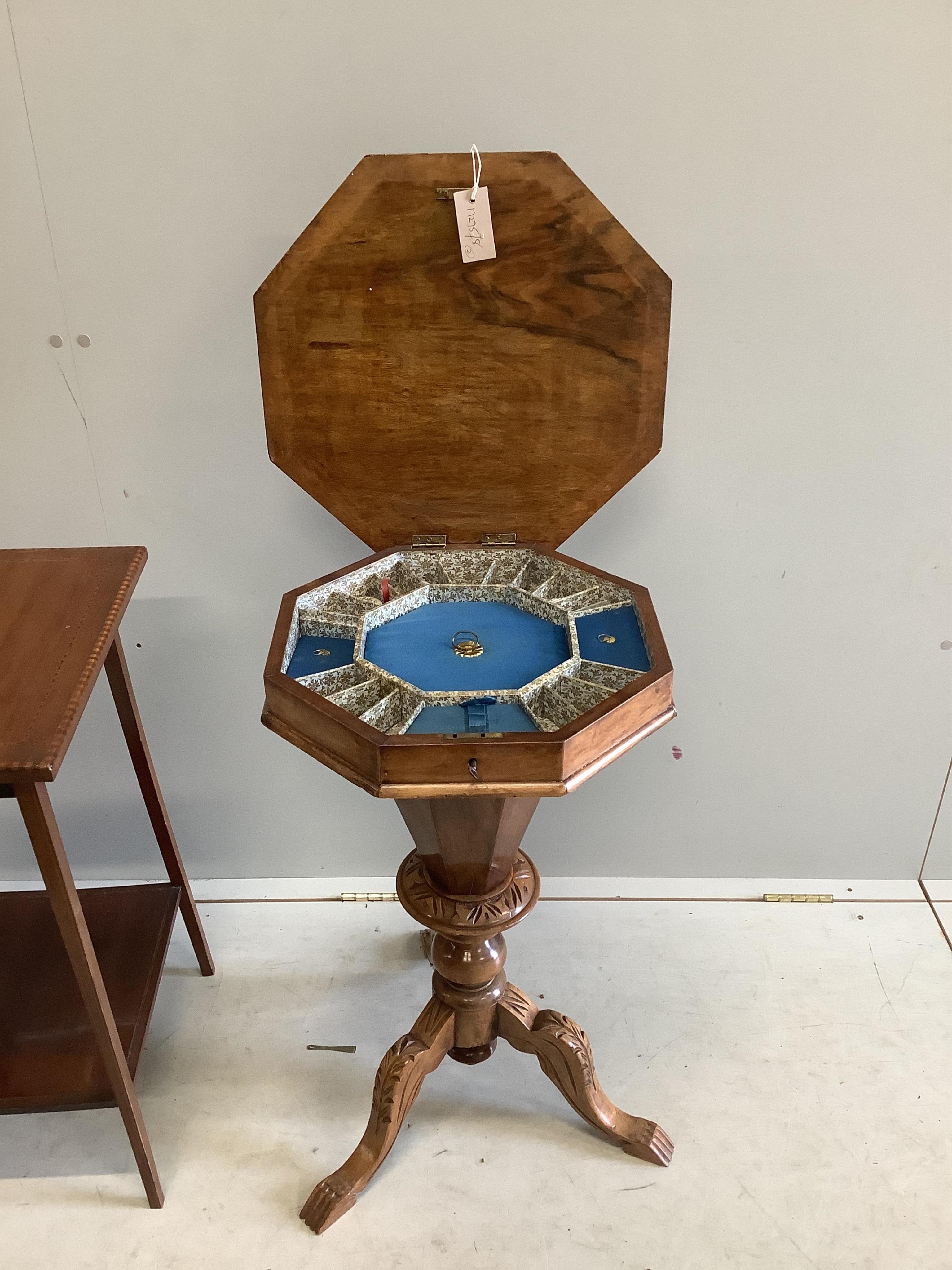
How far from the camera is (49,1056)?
1.82m

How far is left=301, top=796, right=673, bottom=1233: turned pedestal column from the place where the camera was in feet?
5.59

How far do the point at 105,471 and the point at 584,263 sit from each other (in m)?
1.10

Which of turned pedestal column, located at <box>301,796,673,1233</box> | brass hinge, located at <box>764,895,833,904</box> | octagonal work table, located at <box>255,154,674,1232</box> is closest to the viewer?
octagonal work table, located at <box>255,154,674,1232</box>

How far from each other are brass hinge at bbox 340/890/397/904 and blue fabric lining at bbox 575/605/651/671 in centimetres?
119

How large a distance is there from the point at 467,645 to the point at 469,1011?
0.77 m

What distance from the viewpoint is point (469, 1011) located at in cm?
188

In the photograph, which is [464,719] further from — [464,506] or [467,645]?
[464,506]

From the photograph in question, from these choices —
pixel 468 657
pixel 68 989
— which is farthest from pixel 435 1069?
pixel 468 657

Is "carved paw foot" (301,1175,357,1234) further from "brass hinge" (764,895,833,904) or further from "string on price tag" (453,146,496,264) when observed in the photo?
"string on price tag" (453,146,496,264)

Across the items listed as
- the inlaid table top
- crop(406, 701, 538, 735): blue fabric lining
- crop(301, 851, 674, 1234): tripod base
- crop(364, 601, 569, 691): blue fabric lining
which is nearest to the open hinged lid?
crop(364, 601, 569, 691): blue fabric lining

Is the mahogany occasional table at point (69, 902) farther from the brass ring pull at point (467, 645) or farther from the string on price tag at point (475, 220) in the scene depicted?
the string on price tag at point (475, 220)

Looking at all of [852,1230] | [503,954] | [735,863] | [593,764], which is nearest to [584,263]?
[593,764]

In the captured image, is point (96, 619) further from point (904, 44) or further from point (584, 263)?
point (904, 44)

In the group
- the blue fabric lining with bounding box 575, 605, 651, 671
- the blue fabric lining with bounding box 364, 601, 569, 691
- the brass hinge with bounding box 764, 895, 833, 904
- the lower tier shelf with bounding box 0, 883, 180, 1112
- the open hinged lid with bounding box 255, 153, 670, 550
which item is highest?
the open hinged lid with bounding box 255, 153, 670, 550
